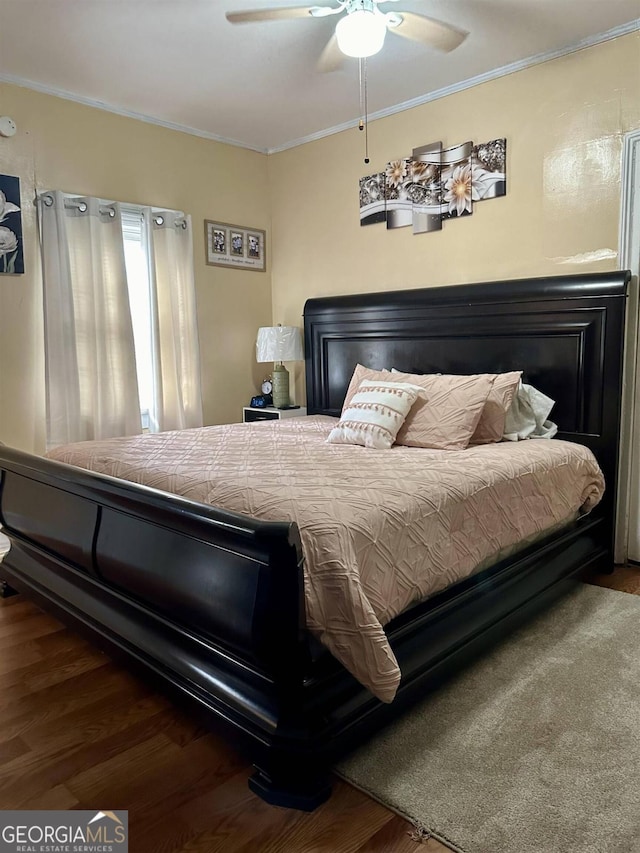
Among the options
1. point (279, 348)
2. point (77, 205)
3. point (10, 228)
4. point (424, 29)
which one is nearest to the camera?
point (424, 29)

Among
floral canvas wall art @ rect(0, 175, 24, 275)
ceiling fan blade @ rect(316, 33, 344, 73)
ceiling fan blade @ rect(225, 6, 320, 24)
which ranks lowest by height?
floral canvas wall art @ rect(0, 175, 24, 275)

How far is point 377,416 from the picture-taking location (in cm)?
293

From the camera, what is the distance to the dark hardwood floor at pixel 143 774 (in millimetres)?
1451

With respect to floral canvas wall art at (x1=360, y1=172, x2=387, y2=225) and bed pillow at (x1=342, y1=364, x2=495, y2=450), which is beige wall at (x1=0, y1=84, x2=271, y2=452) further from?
bed pillow at (x1=342, y1=364, x2=495, y2=450)

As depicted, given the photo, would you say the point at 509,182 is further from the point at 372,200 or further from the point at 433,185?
the point at 372,200

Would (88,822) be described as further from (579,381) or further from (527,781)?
(579,381)

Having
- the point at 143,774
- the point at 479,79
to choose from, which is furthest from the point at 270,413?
the point at 143,774

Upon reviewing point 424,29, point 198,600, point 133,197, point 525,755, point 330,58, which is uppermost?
point 330,58

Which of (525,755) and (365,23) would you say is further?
(365,23)

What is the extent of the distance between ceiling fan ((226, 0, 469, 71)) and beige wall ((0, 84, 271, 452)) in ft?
5.37

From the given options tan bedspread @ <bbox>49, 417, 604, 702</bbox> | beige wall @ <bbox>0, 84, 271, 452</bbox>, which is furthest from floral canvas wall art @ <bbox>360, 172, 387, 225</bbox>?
tan bedspread @ <bbox>49, 417, 604, 702</bbox>

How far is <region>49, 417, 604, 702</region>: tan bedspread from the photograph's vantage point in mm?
Result: 1575

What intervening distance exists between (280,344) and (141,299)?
0.97 meters

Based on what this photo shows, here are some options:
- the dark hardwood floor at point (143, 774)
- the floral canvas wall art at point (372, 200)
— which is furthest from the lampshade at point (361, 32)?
the dark hardwood floor at point (143, 774)
